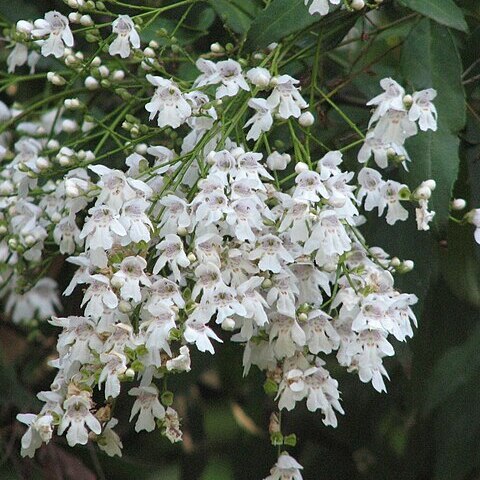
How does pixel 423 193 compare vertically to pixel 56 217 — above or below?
above

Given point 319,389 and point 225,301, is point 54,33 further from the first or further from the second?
point 319,389

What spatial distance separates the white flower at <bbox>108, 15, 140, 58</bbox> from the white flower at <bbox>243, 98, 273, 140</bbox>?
0.21 m

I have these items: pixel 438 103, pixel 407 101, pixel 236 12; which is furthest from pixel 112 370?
pixel 236 12

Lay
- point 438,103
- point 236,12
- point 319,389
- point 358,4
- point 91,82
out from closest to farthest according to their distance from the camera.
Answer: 1. point 319,389
2. point 358,4
3. point 438,103
4. point 91,82
5. point 236,12

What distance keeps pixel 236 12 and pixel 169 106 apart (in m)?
0.45

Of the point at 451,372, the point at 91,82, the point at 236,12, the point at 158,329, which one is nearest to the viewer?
the point at 158,329

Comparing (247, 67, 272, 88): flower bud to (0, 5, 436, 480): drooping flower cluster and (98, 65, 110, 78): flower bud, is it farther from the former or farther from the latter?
(98, 65, 110, 78): flower bud

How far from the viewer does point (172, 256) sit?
117 centimetres

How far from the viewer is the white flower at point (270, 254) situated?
1.15 meters

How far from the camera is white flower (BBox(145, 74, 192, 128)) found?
4.14ft

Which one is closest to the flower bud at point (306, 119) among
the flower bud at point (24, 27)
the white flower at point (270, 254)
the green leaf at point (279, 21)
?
the green leaf at point (279, 21)

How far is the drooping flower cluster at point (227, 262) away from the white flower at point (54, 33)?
8cm

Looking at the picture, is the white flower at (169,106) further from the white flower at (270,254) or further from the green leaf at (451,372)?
the green leaf at (451,372)

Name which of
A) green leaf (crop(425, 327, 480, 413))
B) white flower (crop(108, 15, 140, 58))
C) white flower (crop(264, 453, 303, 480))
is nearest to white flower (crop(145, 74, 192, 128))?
white flower (crop(108, 15, 140, 58))
